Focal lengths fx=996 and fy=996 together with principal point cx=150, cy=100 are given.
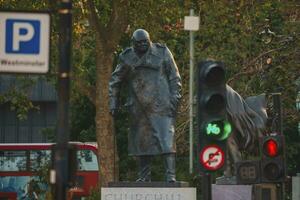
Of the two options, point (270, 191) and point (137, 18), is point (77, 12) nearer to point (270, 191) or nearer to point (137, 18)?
point (137, 18)

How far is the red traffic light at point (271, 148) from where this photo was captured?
13.0 m

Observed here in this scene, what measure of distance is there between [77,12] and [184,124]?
414 cm

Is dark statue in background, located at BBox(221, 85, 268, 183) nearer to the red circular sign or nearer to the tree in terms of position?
the red circular sign

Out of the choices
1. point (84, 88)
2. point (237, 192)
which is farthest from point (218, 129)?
point (84, 88)

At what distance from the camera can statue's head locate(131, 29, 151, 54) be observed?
13102 millimetres

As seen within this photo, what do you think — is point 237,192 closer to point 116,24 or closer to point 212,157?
point 212,157

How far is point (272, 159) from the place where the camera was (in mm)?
13055

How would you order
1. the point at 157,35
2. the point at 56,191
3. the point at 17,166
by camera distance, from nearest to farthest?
the point at 56,191 < the point at 157,35 < the point at 17,166

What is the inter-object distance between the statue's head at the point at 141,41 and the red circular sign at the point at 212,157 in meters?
3.09

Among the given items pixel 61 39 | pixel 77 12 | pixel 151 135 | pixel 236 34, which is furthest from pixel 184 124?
pixel 61 39

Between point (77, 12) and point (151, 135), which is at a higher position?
point (77, 12)

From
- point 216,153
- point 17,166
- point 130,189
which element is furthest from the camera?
point 17,166

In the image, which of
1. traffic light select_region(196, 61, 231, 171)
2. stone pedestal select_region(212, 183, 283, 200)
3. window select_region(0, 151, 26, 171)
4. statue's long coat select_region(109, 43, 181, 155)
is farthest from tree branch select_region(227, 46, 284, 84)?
window select_region(0, 151, 26, 171)

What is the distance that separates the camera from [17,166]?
34.7m
